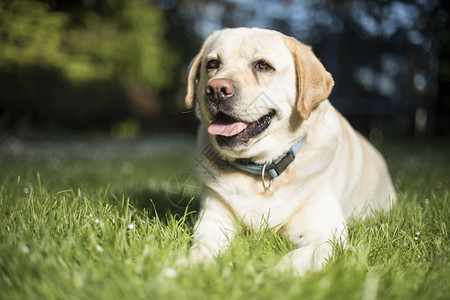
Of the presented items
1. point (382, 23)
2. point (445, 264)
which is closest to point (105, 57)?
point (382, 23)

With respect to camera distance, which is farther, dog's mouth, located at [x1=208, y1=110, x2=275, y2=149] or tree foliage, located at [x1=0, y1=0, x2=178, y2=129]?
tree foliage, located at [x1=0, y1=0, x2=178, y2=129]

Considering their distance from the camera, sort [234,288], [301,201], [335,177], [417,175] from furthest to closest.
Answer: [417,175] → [335,177] → [301,201] → [234,288]

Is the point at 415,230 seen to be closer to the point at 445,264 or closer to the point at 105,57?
the point at 445,264

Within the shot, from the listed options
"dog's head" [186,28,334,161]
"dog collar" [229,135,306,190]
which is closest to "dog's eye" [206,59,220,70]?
"dog's head" [186,28,334,161]

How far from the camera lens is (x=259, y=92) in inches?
92.7

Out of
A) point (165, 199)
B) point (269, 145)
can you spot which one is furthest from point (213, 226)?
point (165, 199)

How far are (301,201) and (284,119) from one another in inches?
21.0

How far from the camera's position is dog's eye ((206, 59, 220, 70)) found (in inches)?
101

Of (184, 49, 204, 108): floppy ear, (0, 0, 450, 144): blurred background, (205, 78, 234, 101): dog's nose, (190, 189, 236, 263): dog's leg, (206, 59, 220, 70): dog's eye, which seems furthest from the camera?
(0, 0, 450, 144): blurred background

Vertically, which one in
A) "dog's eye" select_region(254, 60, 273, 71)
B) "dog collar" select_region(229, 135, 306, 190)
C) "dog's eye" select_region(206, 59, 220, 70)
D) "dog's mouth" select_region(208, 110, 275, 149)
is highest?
"dog's eye" select_region(254, 60, 273, 71)

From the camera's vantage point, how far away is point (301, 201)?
230 centimetres

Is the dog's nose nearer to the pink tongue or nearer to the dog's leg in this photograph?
the pink tongue

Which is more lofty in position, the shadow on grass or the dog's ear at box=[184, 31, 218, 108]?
the dog's ear at box=[184, 31, 218, 108]

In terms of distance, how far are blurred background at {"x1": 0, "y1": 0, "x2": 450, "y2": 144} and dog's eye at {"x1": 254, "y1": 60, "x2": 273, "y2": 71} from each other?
363 inches
